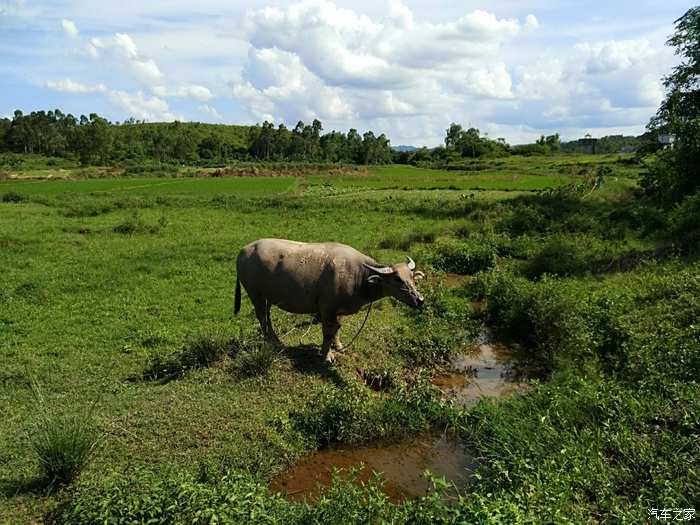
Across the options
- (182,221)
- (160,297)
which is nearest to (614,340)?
(160,297)

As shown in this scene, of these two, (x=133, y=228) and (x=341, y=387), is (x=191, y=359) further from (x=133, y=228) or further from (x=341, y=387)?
(x=133, y=228)

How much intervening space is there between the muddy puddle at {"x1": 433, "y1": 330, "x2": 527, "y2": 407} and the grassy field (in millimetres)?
315

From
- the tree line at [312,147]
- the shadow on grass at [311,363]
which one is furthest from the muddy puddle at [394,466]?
the tree line at [312,147]

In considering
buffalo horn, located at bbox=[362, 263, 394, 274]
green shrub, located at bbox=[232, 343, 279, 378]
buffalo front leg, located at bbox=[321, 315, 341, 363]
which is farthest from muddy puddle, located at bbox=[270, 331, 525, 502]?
buffalo horn, located at bbox=[362, 263, 394, 274]

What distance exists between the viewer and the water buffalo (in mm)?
6988

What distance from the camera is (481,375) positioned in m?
8.07

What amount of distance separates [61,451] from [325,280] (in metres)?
3.66

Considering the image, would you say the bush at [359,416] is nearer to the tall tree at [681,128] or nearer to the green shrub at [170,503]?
the green shrub at [170,503]

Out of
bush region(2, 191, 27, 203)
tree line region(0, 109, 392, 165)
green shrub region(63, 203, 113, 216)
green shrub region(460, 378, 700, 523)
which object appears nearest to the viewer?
green shrub region(460, 378, 700, 523)

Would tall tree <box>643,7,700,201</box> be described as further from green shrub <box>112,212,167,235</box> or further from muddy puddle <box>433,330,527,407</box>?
green shrub <box>112,212,167,235</box>

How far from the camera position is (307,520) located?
405 cm

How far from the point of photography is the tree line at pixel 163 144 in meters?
66.4

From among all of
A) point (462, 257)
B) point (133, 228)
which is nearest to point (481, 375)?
point (462, 257)

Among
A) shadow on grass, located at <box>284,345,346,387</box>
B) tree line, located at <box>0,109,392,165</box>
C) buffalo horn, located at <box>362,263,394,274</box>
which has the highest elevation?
tree line, located at <box>0,109,392,165</box>
